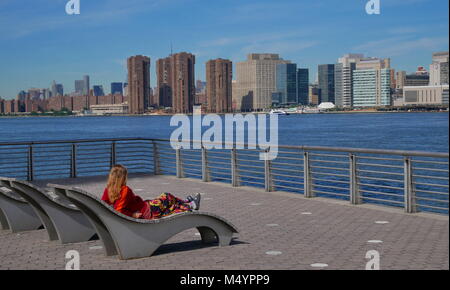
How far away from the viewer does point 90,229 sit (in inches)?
363

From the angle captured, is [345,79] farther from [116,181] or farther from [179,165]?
[116,181]

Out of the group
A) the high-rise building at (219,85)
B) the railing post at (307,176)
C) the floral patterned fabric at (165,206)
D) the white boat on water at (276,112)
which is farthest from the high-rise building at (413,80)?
the floral patterned fabric at (165,206)

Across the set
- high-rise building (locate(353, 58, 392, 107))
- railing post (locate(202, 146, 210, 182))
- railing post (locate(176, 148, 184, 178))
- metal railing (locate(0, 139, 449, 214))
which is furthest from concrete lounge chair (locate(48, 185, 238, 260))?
high-rise building (locate(353, 58, 392, 107))

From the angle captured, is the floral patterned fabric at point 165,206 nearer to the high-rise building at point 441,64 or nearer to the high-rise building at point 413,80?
the high-rise building at point 441,64

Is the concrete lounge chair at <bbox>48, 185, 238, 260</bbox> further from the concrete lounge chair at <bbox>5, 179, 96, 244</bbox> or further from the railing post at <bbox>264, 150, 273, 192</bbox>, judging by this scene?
the railing post at <bbox>264, 150, 273, 192</bbox>

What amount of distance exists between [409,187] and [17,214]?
647cm

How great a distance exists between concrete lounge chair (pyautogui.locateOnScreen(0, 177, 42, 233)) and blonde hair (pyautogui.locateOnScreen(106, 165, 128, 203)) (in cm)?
291

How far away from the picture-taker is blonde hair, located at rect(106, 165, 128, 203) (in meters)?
7.58

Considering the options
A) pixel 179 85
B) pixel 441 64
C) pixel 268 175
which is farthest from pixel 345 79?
pixel 268 175

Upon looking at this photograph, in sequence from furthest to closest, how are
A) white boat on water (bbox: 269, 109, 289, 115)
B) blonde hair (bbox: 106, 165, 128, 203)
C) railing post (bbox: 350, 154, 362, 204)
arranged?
white boat on water (bbox: 269, 109, 289, 115) → railing post (bbox: 350, 154, 362, 204) → blonde hair (bbox: 106, 165, 128, 203)

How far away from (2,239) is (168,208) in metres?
2.85

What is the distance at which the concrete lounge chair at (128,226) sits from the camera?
7363 millimetres
